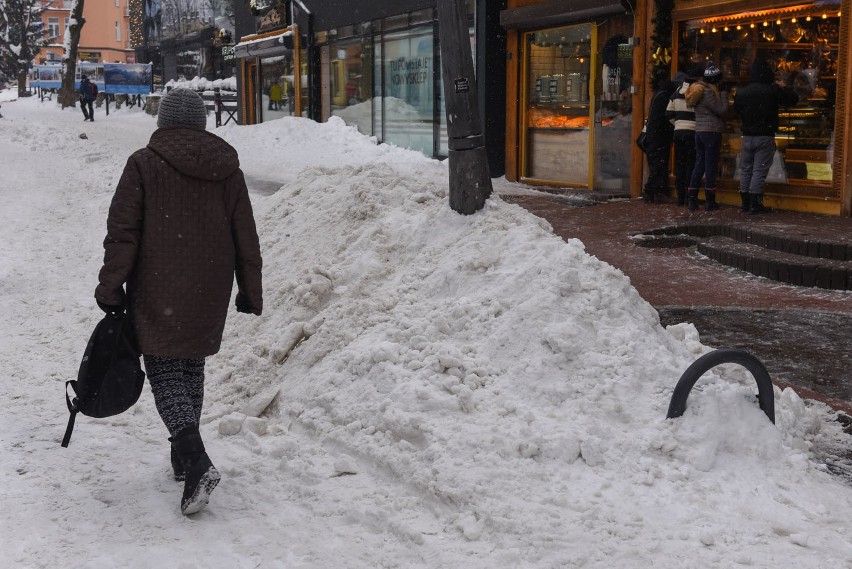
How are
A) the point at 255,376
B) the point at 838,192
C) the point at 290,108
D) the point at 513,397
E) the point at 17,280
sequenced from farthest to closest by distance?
the point at 290,108 → the point at 838,192 → the point at 17,280 → the point at 255,376 → the point at 513,397

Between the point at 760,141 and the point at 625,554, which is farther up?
the point at 760,141

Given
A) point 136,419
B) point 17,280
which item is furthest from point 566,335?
point 17,280

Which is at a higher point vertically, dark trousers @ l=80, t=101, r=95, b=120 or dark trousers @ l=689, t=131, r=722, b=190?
dark trousers @ l=80, t=101, r=95, b=120

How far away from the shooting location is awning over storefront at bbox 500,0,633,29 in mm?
14766

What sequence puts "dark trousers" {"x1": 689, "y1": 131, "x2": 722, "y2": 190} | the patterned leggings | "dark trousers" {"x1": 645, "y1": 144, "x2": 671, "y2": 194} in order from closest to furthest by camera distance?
1. the patterned leggings
2. "dark trousers" {"x1": 689, "y1": 131, "x2": 722, "y2": 190}
3. "dark trousers" {"x1": 645, "y1": 144, "x2": 671, "y2": 194}

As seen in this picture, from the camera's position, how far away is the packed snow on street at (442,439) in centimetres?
369

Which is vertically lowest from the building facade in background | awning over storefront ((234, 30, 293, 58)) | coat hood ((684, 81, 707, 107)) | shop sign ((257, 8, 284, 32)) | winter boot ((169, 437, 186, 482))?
winter boot ((169, 437, 186, 482))

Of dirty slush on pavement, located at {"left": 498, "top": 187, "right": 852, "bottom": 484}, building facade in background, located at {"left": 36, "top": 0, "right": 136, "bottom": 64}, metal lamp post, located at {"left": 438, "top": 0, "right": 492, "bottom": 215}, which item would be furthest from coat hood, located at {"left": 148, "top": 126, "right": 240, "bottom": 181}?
building facade in background, located at {"left": 36, "top": 0, "right": 136, "bottom": 64}

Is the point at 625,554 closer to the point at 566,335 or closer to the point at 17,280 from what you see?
the point at 566,335

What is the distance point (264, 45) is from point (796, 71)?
1874 cm

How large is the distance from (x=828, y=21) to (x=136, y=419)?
10050 millimetres

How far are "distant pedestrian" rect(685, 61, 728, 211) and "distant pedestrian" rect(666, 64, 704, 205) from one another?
0.19m

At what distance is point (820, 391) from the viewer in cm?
549

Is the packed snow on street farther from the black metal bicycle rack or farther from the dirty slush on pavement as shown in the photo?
the dirty slush on pavement
